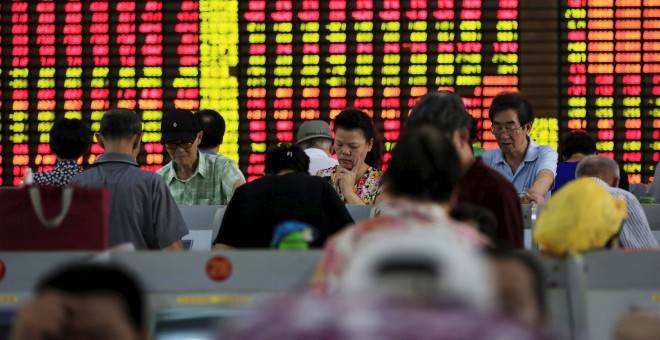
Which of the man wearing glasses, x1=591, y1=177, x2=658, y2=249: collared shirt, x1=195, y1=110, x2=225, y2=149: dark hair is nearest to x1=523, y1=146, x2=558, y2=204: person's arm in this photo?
the man wearing glasses

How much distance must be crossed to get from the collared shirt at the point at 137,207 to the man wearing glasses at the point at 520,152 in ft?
5.53

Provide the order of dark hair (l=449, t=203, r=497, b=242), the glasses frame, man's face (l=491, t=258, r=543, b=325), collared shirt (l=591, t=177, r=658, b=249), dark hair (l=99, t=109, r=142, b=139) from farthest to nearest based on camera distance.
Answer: the glasses frame → collared shirt (l=591, t=177, r=658, b=249) → dark hair (l=99, t=109, r=142, b=139) → dark hair (l=449, t=203, r=497, b=242) → man's face (l=491, t=258, r=543, b=325)

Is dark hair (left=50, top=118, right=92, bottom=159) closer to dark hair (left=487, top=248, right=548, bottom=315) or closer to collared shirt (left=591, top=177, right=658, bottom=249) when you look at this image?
collared shirt (left=591, top=177, right=658, bottom=249)

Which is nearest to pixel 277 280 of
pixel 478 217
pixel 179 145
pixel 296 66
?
pixel 478 217

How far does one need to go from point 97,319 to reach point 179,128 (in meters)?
4.69

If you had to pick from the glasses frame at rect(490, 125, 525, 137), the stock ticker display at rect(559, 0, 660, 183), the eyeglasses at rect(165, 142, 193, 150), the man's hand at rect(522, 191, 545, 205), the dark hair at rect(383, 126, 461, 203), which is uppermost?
the stock ticker display at rect(559, 0, 660, 183)

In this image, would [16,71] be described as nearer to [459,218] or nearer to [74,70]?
[74,70]

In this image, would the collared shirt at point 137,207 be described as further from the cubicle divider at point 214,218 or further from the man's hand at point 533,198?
the man's hand at point 533,198

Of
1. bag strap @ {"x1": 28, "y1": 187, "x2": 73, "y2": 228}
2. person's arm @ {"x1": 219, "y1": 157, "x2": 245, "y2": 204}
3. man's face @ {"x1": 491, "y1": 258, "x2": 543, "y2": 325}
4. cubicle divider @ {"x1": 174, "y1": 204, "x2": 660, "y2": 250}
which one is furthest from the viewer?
person's arm @ {"x1": 219, "y1": 157, "x2": 245, "y2": 204}

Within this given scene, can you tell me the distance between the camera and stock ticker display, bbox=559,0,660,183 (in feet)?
33.4

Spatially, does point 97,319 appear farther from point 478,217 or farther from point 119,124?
point 119,124

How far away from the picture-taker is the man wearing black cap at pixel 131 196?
5.07 m

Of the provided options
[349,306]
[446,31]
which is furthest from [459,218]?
[446,31]

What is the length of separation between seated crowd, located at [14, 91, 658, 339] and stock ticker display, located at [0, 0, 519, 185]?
2.31m
